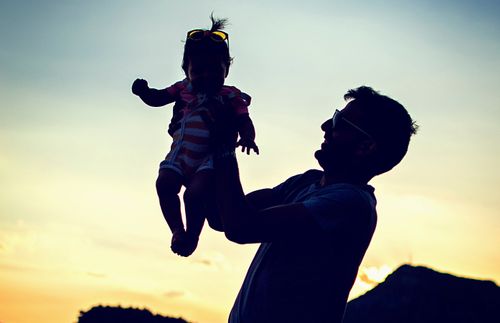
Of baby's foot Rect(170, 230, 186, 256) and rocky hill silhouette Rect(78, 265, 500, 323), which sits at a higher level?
rocky hill silhouette Rect(78, 265, 500, 323)

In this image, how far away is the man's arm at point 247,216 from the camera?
3.36 m

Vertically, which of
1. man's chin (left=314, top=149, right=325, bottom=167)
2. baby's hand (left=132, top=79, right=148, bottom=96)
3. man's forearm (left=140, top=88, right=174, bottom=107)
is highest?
baby's hand (left=132, top=79, right=148, bottom=96)

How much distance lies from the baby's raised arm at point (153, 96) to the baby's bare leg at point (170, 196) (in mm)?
578

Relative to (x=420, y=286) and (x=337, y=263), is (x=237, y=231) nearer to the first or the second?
(x=337, y=263)

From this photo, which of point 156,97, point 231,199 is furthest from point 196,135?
point 231,199

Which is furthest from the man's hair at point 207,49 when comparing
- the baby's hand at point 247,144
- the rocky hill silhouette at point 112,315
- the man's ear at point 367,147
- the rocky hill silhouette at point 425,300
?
the rocky hill silhouette at point 425,300

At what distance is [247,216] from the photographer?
3357 millimetres

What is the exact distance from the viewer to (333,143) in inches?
149

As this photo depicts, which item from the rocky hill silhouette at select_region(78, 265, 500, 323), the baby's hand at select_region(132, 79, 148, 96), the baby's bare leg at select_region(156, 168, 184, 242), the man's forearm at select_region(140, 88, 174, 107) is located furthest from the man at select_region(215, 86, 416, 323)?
the rocky hill silhouette at select_region(78, 265, 500, 323)

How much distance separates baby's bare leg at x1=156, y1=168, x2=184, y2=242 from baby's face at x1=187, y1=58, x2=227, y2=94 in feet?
2.03

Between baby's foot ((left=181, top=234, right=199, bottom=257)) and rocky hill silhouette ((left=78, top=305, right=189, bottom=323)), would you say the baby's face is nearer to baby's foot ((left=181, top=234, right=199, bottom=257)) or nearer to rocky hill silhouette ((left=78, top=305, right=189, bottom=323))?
baby's foot ((left=181, top=234, right=199, bottom=257))

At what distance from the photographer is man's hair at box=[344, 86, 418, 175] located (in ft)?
12.5

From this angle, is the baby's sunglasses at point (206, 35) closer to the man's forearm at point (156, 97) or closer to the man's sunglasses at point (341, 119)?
the man's forearm at point (156, 97)

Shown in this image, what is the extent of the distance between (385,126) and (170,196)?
1555 millimetres
